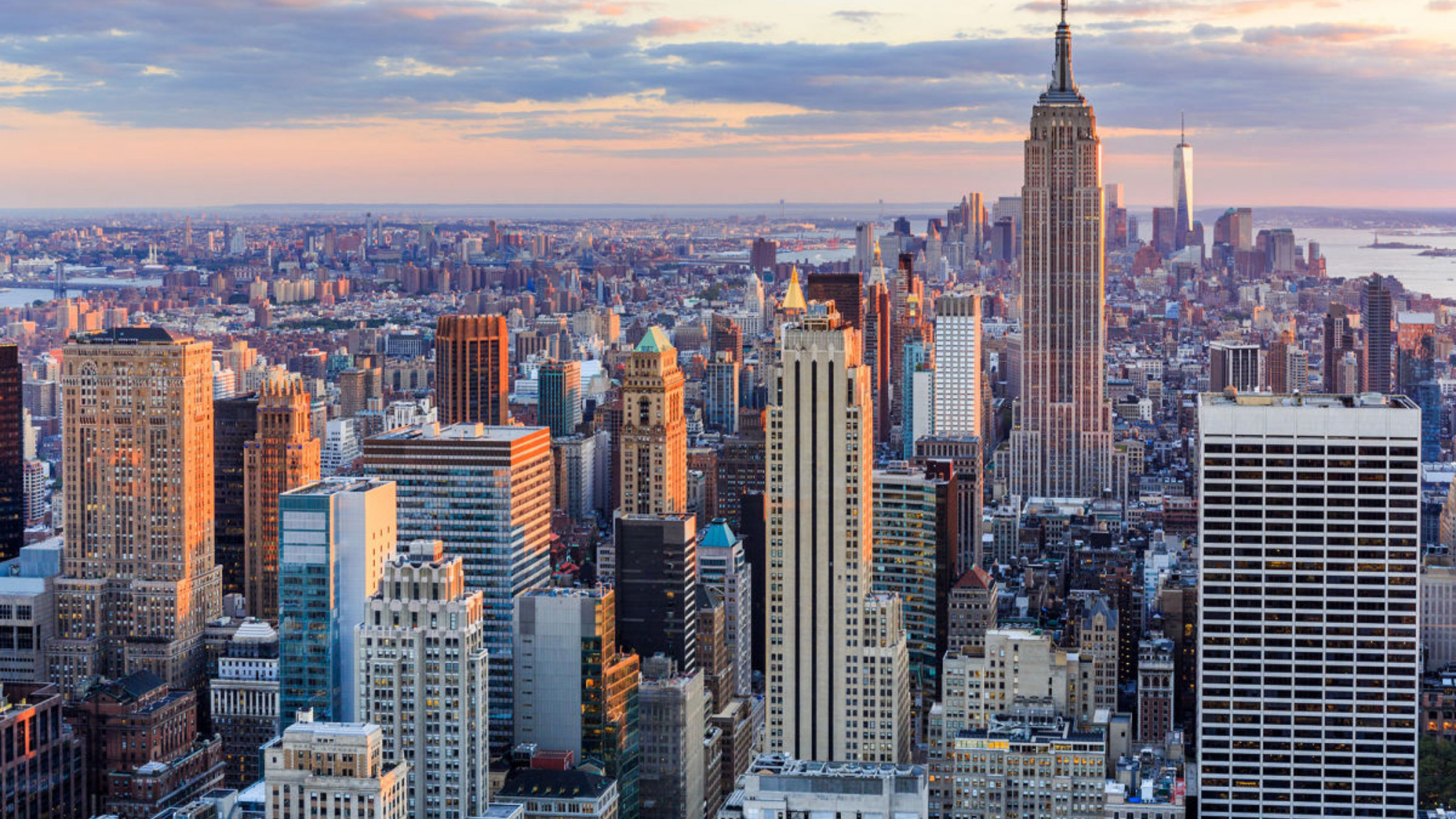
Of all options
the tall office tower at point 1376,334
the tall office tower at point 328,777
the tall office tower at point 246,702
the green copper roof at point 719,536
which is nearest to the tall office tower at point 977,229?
the tall office tower at point 1376,334

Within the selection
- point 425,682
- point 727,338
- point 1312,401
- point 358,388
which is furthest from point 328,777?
point 727,338

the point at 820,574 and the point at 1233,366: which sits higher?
the point at 1233,366

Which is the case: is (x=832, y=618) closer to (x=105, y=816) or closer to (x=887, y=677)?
(x=887, y=677)

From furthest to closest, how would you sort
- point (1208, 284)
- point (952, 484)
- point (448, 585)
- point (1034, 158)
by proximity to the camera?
point (1208, 284) < point (1034, 158) < point (952, 484) < point (448, 585)

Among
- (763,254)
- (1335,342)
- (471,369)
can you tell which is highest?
(763,254)

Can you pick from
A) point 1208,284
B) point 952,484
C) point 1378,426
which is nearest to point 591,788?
point 1378,426

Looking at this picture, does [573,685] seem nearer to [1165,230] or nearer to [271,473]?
[271,473]

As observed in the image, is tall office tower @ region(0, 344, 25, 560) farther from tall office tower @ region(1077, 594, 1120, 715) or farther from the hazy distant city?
tall office tower @ region(1077, 594, 1120, 715)
